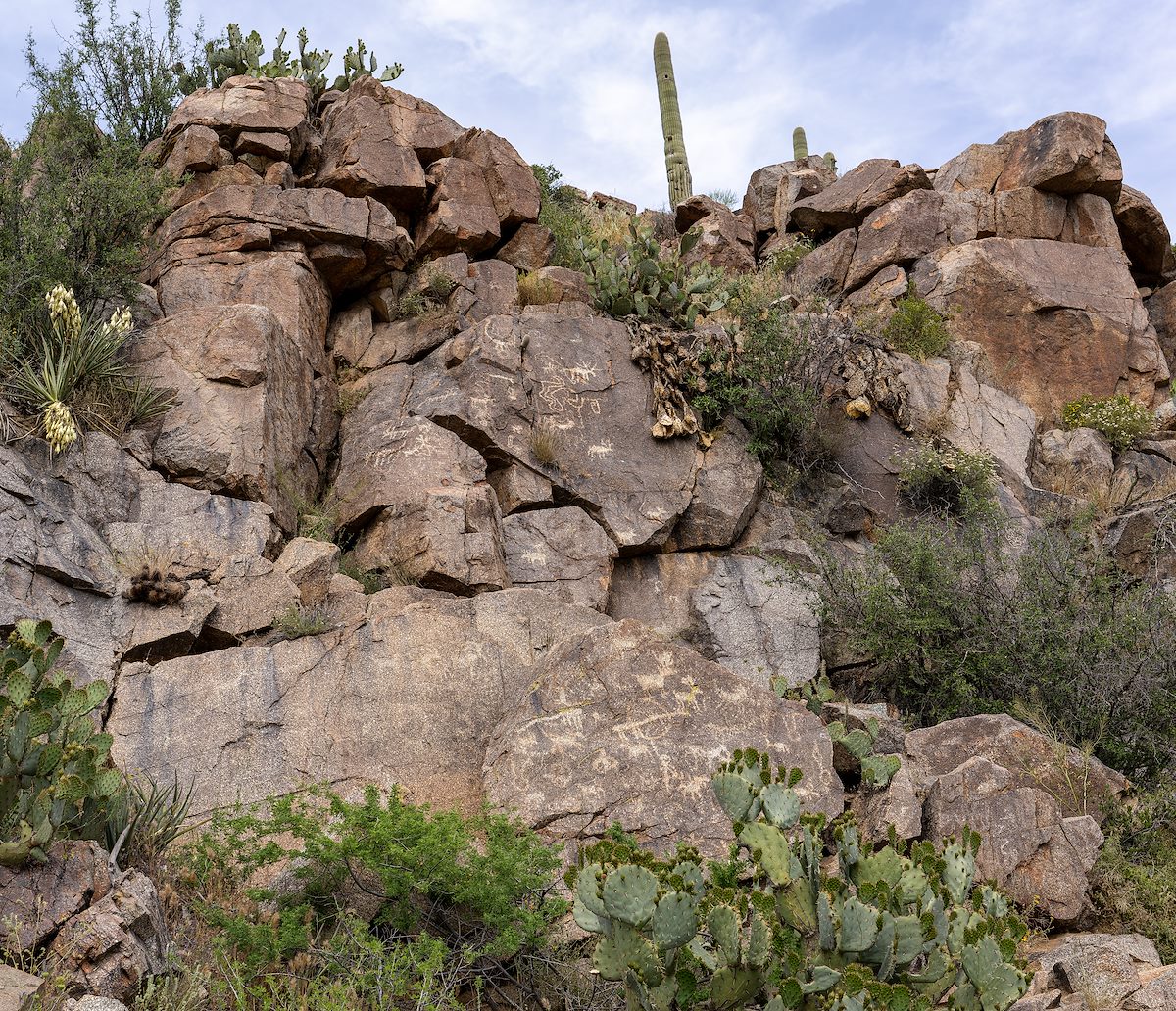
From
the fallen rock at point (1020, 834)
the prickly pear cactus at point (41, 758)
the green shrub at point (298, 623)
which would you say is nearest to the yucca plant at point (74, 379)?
the green shrub at point (298, 623)

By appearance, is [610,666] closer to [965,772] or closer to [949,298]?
[965,772]

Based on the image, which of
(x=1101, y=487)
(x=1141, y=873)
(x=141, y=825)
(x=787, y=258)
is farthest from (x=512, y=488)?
(x=787, y=258)

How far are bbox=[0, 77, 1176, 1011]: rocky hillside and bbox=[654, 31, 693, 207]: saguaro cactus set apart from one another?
12.2ft

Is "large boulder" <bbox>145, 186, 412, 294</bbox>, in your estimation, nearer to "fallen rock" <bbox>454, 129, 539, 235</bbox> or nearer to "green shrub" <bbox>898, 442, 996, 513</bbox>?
"fallen rock" <bbox>454, 129, 539, 235</bbox>

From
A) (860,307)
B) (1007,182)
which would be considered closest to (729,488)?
(860,307)

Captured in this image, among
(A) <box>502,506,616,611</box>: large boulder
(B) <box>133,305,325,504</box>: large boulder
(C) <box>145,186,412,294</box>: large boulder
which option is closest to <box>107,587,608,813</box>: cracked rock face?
(A) <box>502,506,616,611</box>: large boulder

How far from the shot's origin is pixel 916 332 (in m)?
14.3

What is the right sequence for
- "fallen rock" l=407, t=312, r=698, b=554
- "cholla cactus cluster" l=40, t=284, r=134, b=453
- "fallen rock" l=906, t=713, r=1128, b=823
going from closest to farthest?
"fallen rock" l=906, t=713, r=1128, b=823
"cholla cactus cluster" l=40, t=284, r=134, b=453
"fallen rock" l=407, t=312, r=698, b=554

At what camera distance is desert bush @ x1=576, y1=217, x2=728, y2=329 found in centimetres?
1280

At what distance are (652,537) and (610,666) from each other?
3.22 m

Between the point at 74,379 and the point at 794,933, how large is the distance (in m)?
7.77

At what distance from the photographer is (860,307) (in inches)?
588

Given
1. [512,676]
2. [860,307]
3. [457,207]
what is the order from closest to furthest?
1. [512,676]
2. [457,207]
3. [860,307]

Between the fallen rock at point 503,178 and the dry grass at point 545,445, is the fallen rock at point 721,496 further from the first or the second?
the fallen rock at point 503,178
